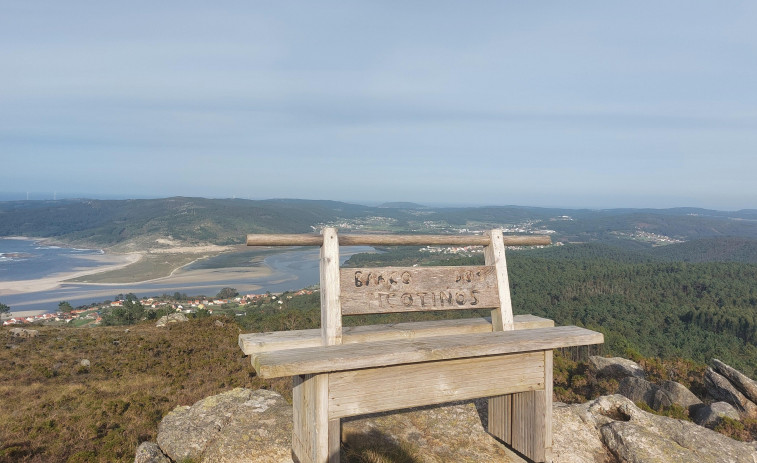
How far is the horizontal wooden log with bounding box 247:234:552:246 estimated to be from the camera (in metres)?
3.28

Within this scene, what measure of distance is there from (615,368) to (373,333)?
10.9 meters

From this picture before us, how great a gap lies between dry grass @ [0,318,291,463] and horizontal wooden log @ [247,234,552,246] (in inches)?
177

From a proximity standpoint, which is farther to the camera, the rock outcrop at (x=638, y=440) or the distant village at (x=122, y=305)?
the distant village at (x=122, y=305)

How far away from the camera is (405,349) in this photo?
10.5 ft

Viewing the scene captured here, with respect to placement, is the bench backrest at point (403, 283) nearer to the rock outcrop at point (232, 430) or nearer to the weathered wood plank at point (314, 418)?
the weathered wood plank at point (314, 418)

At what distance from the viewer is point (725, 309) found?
67062 millimetres

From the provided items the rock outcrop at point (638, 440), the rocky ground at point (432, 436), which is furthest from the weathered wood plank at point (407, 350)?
the rock outcrop at point (638, 440)

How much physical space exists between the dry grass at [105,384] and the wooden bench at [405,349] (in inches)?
161

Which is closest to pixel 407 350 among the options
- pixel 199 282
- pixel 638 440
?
pixel 638 440

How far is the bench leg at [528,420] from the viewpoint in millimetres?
4074

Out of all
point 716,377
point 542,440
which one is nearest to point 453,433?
point 542,440

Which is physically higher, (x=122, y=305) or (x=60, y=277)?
(x=122, y=305)

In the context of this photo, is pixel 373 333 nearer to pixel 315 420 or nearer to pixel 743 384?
pixel 315 420

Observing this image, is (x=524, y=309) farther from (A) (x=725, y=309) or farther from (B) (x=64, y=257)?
(B) (x=64, y=257)
